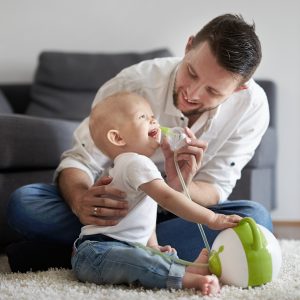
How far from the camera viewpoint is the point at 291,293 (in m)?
1.08

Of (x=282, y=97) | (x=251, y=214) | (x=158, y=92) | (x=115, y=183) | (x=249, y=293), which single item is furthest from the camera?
(x=282, y=97)

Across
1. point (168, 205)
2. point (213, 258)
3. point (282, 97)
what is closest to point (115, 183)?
point (168, 205)

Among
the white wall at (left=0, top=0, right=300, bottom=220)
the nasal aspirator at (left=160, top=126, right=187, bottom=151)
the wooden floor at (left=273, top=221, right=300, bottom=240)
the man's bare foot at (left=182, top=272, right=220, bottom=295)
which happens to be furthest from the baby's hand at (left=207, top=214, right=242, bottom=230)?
the white wall at (left=0, top=0, right=300, bottom=220)

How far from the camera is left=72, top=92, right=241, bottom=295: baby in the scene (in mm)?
1115

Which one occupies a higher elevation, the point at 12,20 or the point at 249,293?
the point at 12,20

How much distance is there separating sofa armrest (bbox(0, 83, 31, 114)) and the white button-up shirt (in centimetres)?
136

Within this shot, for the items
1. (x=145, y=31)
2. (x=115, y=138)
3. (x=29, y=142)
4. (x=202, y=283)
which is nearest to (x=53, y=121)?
(x=29, y=142)

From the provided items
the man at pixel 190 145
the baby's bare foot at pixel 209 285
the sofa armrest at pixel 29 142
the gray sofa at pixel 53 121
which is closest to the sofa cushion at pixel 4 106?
the gray sofa at pixel 53 121

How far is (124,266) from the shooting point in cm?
112

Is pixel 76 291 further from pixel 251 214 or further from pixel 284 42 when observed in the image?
pixel 284 42

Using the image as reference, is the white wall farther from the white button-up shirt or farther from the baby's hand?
the baby's hand

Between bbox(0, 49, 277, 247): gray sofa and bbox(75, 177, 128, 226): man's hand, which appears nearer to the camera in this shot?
bbox(75, 177, 128, 226): man's hand

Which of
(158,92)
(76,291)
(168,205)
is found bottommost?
(76,291)

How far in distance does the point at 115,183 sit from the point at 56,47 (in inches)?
76.3
